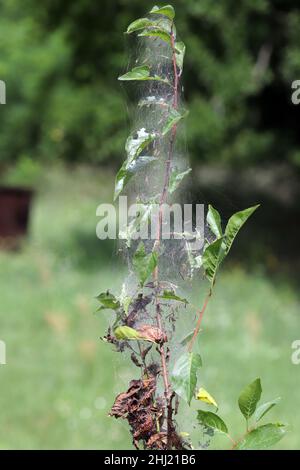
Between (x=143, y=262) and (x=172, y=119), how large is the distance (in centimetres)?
24

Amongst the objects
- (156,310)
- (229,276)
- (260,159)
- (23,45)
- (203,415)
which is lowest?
(203,415)

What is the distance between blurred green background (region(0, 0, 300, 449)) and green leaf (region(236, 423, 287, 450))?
375cm

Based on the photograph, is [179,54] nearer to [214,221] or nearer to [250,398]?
[214,221]

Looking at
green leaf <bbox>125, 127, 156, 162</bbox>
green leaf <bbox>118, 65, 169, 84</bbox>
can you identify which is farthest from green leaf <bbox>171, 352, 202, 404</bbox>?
green leaf <bbox>118, 65, 169, 84</bbox>

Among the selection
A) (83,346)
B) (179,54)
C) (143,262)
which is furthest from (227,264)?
(143,262)

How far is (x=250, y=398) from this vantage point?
4.87ft

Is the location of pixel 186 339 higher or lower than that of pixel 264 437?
higher

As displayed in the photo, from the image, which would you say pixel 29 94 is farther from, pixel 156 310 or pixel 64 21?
pixel 156 310

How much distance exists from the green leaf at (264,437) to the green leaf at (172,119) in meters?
0.51

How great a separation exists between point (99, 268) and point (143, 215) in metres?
8.74

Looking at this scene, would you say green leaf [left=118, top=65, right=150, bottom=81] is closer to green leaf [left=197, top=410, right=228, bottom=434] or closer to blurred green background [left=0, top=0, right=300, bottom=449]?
green leaf [left=197, top=410, right=228, bottom=434]

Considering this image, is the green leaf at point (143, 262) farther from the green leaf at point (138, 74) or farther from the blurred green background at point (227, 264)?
the blurred green background at point (227, 264)

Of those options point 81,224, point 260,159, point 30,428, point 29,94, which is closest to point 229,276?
point 260,159

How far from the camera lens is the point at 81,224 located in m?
13.0
